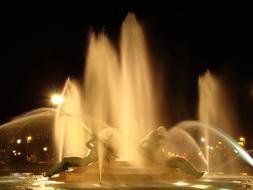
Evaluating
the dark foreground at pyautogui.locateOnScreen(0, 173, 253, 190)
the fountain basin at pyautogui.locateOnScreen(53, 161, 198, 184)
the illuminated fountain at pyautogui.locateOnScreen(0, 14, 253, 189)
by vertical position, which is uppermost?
the illuminated fountain at pyautogui.locateOnScreen(0, 14, 253, 189)

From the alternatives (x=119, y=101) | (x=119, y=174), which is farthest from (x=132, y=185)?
(x=119, y=101)

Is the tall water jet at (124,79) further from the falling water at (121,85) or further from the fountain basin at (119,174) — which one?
the fountain basin at (119,174)

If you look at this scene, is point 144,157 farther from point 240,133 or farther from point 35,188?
point 240,133

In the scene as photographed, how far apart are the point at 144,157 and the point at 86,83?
1268cm

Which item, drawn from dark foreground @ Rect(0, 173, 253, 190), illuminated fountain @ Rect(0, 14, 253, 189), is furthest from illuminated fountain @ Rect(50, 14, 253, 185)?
dark foreground @ Rect(0, 173, 253, 190)

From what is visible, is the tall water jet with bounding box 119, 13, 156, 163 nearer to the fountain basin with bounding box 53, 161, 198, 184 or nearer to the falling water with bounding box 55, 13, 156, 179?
the falling water with bounding box 55, 13, 156, 179

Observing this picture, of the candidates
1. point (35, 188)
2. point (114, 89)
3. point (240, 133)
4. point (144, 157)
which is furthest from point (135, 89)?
point (240, 133)

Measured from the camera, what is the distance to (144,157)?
20.1 metres

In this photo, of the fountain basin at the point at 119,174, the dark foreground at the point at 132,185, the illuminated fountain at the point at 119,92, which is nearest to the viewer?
the dark foreground at the point at 132,185

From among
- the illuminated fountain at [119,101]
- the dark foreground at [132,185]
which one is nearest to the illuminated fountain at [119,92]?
the illuminated fountain at [119,101]

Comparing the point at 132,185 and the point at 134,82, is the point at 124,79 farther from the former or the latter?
the point at 132,185

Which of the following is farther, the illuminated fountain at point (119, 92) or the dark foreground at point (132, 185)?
the illuminated fountain at point (119, 92)

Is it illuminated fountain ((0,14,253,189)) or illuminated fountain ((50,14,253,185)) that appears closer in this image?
illuminated fountain ((0,14,253,189))

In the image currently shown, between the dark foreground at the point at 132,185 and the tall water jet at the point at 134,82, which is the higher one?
the tall water jet at the point at 134,82
